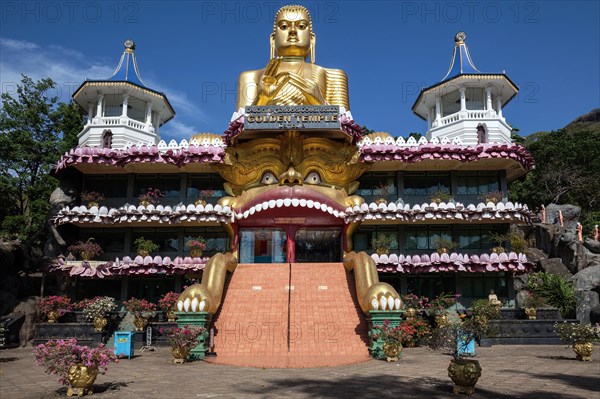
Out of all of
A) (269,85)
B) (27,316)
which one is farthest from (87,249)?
(269,85)

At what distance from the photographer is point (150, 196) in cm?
2738

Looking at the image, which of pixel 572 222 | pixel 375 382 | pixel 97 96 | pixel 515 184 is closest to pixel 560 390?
pixel 375 382

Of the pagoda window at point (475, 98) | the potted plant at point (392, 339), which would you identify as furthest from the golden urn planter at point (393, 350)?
the pagoda window at point (475, 98)

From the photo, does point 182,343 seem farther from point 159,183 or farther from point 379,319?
point 159,183

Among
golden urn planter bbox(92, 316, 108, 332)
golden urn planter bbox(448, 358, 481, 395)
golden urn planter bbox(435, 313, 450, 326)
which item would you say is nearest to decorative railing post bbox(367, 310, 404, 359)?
golden urn planter bbox(435, 313, 450, 326)

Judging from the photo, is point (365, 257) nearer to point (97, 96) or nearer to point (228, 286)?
point (228, 286)

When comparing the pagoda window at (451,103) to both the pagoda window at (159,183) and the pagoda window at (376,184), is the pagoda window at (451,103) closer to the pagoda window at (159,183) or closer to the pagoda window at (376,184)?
the pagoda window at (376,184)

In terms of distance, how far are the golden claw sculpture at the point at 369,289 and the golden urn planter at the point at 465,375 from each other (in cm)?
643

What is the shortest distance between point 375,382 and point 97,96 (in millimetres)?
26268

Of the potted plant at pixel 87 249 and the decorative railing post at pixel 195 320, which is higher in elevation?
the potted plant at pixel 87 249

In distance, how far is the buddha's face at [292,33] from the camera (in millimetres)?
29250

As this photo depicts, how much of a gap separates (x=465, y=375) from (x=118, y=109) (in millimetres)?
28302

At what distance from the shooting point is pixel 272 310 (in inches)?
742

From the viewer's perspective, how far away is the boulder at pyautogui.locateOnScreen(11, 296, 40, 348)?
21.8 meters
